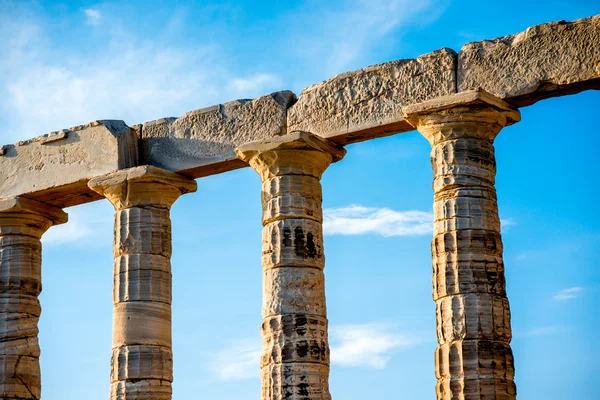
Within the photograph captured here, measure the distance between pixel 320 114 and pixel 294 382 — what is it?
16.1 ft

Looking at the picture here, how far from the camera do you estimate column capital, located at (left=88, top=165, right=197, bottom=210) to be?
79.5 feet

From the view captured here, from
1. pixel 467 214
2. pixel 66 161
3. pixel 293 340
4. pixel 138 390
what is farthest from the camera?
pixel 66 161

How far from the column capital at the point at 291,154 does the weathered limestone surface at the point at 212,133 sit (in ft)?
1.58

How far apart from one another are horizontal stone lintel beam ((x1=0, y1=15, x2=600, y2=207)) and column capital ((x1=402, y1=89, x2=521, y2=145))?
256 mm

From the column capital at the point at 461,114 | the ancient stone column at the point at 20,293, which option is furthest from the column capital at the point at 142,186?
the column capital at the point at 461,114

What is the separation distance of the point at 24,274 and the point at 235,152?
621 centimetres

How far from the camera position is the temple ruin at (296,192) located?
1984 centimetres

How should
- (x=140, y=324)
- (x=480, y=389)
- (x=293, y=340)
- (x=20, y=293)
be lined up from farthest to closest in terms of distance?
(x=20, y=293) < (x=140, y=324) < (x=293, y=340) < (x=480, y=389)

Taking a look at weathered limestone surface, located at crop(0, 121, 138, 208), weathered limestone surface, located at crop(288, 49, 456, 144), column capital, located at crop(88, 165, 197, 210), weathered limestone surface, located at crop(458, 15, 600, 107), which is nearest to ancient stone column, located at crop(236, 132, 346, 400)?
weathered limestone surface, located at crop(288, 49, 456, 144)

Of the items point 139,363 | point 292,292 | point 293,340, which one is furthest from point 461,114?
point 139,363

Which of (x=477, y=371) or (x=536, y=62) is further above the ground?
(x=536, y=62)

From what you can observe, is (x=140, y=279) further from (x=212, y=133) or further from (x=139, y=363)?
(x=212, y=133)

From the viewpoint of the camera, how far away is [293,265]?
22.0 meters

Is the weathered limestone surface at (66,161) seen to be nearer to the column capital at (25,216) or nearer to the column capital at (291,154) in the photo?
the column capital at (25,216)
